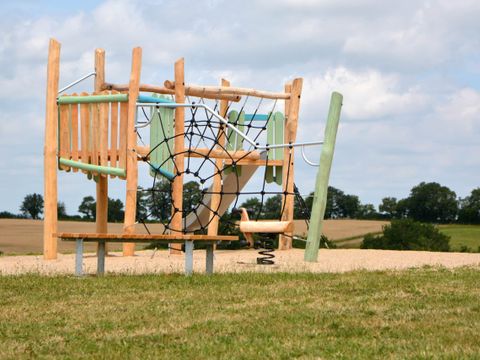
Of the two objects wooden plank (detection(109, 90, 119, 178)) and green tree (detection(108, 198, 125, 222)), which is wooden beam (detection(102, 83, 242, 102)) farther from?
green tree (detection(108, 198, 125, 222))

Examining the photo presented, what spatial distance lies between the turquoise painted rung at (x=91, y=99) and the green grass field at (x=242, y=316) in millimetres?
4870

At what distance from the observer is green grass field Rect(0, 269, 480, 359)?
7438mm

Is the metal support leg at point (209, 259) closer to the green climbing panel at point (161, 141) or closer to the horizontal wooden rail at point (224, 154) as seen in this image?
the green climbing panel at point (161, 141)

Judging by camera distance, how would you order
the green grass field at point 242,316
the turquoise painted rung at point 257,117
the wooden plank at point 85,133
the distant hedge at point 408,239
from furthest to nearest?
the distant hedge at point 408,239 → the turquoise painted rung at point 257,117 → the wooden plank at point 85,133 → the green grass field at point 242,316

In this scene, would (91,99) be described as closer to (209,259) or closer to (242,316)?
(209,259)

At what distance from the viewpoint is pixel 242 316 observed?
8914mm

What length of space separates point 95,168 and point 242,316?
8.02m

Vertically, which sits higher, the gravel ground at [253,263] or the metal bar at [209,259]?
the metal bar at [209,259]

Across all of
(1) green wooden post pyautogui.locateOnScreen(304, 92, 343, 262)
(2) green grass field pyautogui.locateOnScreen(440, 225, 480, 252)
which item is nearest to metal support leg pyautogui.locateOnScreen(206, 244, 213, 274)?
(1) green wooden post pyautogui.locateOnScreen(304, 92, 343, 262)

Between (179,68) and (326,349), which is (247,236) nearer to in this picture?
(179,68)

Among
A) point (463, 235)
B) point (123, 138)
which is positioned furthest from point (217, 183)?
point (463, 235)

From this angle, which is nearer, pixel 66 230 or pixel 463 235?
pixel 66 230

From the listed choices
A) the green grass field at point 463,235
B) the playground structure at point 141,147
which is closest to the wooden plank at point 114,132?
the playground structure at point 141,147

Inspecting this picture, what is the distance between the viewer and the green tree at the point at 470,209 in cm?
4369
